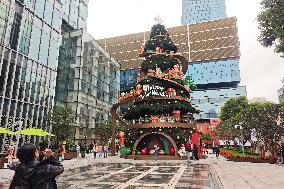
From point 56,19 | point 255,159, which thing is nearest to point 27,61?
point 56,19

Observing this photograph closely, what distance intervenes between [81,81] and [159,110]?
2638 cm

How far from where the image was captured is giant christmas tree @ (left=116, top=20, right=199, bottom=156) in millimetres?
28656

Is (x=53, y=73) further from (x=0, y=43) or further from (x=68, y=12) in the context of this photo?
(x=68, y=12)

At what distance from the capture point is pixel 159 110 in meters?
29.6

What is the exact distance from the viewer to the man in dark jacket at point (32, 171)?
161 inches

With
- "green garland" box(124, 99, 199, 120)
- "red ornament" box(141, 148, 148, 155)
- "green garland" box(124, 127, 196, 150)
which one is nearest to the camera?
"green garland" box(124, 127, 196, 150)

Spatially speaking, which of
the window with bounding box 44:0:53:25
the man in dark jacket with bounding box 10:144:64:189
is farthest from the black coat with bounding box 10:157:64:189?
the window with bounding box 44:0:53:25

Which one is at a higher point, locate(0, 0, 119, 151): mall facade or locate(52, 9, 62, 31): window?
locate(52, 9, 62, 31): window

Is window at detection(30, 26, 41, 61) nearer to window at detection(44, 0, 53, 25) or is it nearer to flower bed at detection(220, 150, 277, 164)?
window at detection(44, 0, 53, 25)

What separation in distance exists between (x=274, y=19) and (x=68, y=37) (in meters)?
46.7

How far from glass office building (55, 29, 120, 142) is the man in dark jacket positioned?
151ft

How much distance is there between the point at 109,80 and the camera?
68.2 m

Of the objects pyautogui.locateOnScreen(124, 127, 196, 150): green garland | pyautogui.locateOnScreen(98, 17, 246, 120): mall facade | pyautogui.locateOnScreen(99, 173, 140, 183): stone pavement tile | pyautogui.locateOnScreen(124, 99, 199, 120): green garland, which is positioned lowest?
pyautogui.locateOnScreen(99, 173, 140, 183): stone pavement tile

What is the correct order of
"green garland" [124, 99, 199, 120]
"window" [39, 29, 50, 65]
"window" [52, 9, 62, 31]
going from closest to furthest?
"green garland" [124, 99, 199, 120] < "window" [39, 29, 50, 65] < "window" [52, 9, 62, 31]
